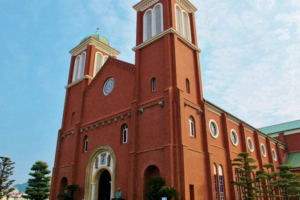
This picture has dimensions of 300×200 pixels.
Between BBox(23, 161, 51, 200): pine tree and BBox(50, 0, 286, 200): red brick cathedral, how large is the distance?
8.86m

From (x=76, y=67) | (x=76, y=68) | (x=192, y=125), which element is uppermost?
(x=76, y=67)

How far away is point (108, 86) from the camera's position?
78.9 ft

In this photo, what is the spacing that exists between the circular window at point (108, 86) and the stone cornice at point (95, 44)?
6.53m

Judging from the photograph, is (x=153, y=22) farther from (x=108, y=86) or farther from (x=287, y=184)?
(x=287, y=184)

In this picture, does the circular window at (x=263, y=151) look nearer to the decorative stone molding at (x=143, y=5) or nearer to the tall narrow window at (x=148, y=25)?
the tall narrow window at (x=148, y=25)

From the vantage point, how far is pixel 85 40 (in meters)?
28.4

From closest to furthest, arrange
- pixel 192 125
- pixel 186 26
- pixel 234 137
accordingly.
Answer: pixel 192 125, pixel 186 26, pixel 234 137

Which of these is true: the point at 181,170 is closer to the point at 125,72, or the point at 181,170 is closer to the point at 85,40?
the point at 125,72

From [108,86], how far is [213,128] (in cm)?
1035

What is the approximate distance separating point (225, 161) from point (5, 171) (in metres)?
26.1

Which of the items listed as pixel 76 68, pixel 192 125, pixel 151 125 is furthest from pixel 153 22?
pixel 76 68

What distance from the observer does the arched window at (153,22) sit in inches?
827

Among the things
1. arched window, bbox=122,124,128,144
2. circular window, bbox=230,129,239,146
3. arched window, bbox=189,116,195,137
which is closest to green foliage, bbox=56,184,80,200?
arched window, bbox=122,124,128,144

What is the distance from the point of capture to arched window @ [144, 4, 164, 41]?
20997 millimetres
